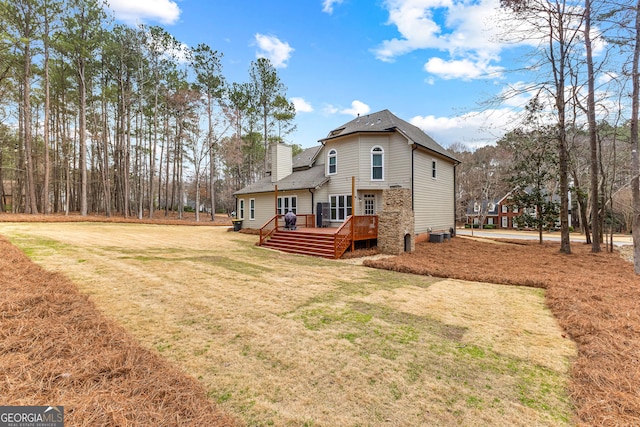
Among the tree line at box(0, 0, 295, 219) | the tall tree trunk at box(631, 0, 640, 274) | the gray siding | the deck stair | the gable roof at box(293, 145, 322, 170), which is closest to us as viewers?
the tall tree trunk at box(631, 0, 640, 274)

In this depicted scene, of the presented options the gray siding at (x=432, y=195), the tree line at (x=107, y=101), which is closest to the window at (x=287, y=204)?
the gray siding at (x=432, y=195)

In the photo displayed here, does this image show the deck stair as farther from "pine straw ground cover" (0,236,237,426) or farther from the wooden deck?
"pine straw ground cover" (0,236,237,426)

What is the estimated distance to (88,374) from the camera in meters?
2.39

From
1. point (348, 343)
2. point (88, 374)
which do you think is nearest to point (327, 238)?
point (348, 343)

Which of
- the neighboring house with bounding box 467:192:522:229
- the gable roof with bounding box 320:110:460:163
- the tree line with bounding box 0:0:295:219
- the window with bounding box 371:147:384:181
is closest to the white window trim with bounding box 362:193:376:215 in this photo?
the window with bounding box 371:147:384:181

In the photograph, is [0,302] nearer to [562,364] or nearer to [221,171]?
[562,364]

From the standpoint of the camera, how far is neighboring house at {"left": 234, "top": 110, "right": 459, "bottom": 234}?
48.8 ft

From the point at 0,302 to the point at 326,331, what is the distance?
4450mm

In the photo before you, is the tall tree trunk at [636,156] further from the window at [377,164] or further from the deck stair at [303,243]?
the deck stair at [303,243]

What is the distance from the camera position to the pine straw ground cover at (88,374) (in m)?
1.98

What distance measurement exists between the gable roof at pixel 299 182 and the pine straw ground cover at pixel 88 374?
42.9 feet

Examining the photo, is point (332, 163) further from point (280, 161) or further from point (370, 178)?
point (280, 161)

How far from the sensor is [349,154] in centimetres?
1562

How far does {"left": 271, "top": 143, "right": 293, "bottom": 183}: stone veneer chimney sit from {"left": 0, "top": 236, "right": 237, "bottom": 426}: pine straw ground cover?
16.4 meters
